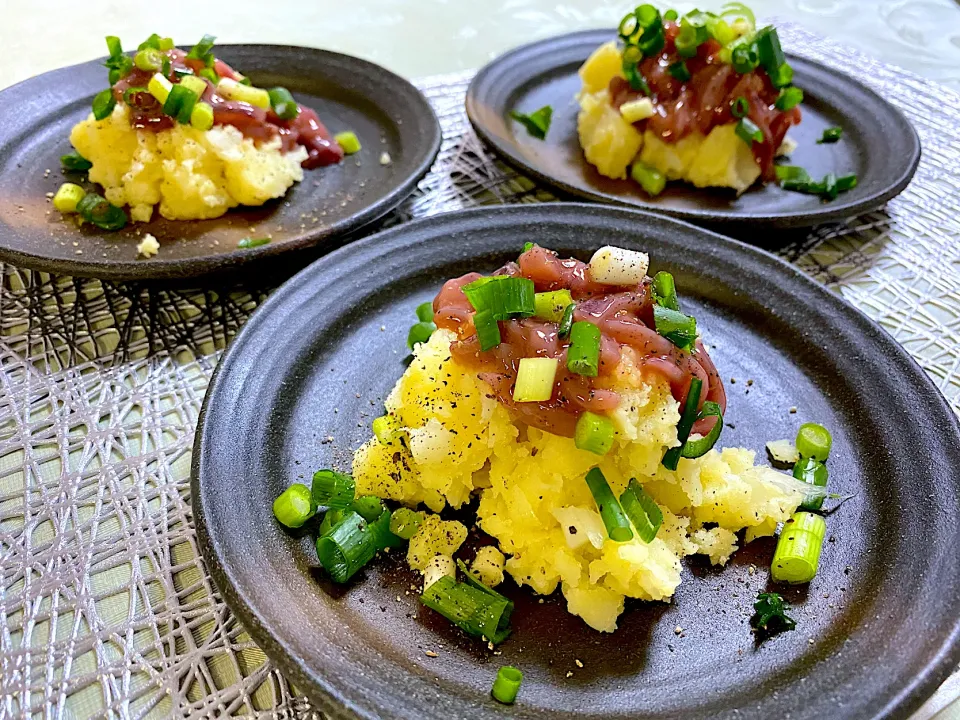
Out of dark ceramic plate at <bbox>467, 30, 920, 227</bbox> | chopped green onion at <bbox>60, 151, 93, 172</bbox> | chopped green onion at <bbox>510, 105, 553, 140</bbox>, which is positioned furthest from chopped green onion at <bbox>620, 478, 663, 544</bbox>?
chopped green onion at <bbox>60, 151, 93, 172</bbox>

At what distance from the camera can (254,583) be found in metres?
2.00

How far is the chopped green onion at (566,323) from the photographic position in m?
2.16

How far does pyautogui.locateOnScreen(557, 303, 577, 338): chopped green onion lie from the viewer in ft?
7.07

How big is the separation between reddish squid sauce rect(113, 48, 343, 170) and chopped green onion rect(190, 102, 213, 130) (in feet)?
0.34

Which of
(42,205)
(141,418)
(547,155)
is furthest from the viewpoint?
(547,155)

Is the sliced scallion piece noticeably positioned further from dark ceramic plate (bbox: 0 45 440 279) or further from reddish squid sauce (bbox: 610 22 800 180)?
reddish squid sauce (bbox: 610 22 800 180)

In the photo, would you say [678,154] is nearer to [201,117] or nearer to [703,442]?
[703,442]

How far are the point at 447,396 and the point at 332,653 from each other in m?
0.81

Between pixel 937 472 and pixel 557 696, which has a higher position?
pixel 937 472

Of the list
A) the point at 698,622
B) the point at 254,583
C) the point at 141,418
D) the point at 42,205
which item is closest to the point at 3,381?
the point at 141,418

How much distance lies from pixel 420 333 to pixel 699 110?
223 centimetres

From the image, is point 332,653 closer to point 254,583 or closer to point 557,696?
point 254,583

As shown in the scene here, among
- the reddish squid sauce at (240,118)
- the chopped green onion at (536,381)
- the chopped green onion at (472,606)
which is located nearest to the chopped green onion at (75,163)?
the reddish squid sauce at (240,118)

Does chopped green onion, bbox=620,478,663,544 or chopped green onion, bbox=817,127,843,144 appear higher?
chopped green onion, bbox=817,127,843,144
